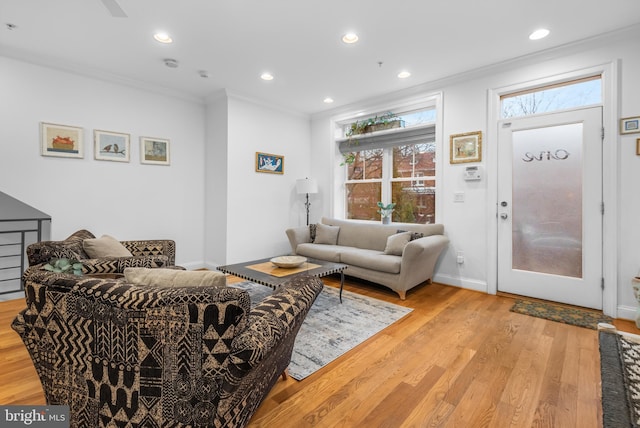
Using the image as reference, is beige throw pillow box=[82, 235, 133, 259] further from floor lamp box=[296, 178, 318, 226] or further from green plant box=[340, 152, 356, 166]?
green plant box=[340, 152, 356, 166]

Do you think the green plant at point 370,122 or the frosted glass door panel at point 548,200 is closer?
the frosted glass door panel at point 548,200

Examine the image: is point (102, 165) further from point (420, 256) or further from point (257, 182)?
point (420, 256)

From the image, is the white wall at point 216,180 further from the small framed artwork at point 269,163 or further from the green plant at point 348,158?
the green plant at point 348,158

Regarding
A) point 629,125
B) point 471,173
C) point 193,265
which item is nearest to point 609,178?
point 629,125

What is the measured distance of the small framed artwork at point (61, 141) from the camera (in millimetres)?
3385

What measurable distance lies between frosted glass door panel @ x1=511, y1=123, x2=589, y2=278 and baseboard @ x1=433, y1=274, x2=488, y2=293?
43 centimetres

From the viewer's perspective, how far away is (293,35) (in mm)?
2893

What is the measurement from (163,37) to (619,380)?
4423 millimetres

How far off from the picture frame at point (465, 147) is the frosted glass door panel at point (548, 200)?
379 mm

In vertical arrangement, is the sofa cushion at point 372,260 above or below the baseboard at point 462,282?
above

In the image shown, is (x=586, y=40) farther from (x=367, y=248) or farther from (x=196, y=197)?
(x=196, y=197)

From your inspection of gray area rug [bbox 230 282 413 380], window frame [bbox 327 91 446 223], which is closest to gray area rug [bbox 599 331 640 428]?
gray area rug [bbox 230 282 413 380]

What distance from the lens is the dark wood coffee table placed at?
2586 mm

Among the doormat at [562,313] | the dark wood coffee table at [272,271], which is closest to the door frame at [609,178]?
the doormat at [562,313]
